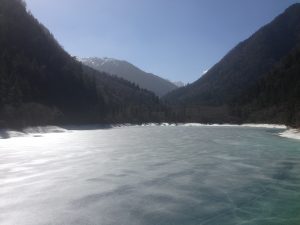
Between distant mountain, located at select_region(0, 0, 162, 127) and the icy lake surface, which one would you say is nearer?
the icy lake surface

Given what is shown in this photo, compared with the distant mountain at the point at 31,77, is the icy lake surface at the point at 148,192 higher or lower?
lower

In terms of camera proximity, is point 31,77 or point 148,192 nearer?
point 148,192

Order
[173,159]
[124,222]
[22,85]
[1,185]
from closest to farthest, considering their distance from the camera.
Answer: [124,222] → [1,185] → [173,159] → [22,85]

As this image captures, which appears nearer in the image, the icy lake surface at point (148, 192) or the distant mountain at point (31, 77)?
the icy lake surface at point (148, 192)

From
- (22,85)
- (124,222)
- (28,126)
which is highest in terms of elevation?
(22,85)

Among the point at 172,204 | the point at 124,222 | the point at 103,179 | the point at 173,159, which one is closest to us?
the point at 124,222

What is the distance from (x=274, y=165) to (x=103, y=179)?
21277 millimetres

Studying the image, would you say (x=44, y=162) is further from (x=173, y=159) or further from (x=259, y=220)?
(x=259, y=220)

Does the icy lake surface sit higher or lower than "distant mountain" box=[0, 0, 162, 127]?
lower

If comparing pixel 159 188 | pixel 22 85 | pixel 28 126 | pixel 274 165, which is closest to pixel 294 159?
pixel 274 165

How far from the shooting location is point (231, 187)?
3041cm

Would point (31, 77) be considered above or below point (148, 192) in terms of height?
above

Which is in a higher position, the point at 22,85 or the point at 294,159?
the point at 22,85

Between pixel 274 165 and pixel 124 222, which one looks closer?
pixel 124 222
